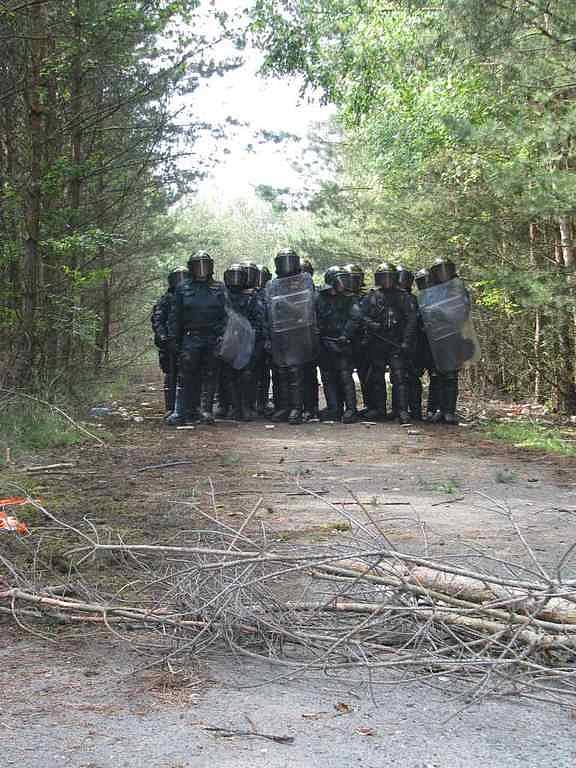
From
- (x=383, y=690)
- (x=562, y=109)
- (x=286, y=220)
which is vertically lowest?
(x=383, y=690)

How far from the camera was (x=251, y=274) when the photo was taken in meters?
16.7

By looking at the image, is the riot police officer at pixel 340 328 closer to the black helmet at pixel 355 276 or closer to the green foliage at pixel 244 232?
the black helmet at pixel 355 276

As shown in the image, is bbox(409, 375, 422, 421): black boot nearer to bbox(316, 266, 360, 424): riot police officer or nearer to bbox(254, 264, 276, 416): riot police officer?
bbox(316, 266, 360, 424): riot police officer

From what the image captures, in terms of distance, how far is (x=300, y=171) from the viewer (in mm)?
44406

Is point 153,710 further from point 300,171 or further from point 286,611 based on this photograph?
point 300,171

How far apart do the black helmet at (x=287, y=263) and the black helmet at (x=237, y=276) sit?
2.86 feet

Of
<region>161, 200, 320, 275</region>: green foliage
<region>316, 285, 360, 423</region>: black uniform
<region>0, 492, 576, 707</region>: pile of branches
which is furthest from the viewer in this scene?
<region>161, 200, 320, 275</region>: green foliage

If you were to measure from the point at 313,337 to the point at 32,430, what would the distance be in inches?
197

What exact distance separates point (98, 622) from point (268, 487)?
4.41 m

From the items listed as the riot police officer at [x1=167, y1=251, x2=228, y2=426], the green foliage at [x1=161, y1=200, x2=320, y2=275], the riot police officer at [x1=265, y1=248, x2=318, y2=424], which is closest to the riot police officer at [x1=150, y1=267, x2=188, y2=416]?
the riot police officer at [x1=167, y1=251, x2=228, y2=426]

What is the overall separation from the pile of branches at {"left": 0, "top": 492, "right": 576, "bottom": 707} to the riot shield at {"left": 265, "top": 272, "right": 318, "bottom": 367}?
1100 cm

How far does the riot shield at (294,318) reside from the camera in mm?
15836

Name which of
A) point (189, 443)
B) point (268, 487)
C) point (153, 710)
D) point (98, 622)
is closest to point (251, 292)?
point (189, 443)

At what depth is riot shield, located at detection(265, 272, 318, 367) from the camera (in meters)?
15.8
